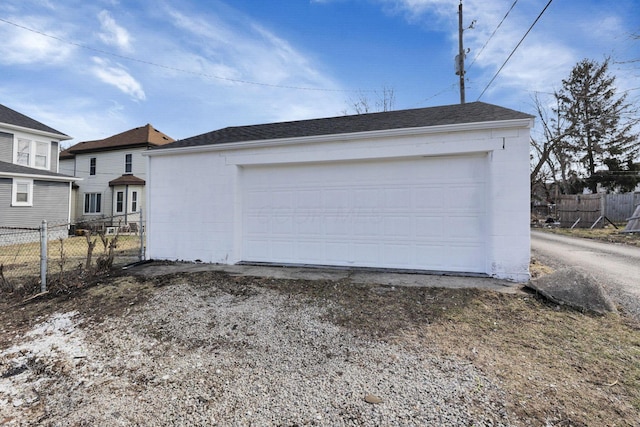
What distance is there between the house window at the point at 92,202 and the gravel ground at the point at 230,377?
19748 mm

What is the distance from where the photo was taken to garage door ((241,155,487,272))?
5574 mm

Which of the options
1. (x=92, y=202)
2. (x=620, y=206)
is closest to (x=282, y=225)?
(x=92, y=202)

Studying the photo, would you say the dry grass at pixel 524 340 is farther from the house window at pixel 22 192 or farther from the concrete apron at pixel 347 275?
the house window at pixel 22 192

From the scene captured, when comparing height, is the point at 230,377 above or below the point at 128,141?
below

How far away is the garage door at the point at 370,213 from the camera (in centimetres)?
557

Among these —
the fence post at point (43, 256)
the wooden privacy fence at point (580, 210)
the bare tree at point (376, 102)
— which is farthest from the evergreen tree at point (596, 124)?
the fence post at point (43, 256)

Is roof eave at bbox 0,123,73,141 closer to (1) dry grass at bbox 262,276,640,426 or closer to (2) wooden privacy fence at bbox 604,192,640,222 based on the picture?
(1) dry grass at bbox 262,276,640,426

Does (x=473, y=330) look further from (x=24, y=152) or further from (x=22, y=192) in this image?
(x=24, y=152)

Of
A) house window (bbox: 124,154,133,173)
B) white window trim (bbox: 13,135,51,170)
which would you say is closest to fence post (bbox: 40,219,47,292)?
white window trim (bbox: 13,135,51,170)

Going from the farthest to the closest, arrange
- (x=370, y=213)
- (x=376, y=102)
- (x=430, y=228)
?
(x=376, y=102) → (x=370, y=213) → (x=430, y=228)

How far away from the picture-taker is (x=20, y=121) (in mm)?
14711

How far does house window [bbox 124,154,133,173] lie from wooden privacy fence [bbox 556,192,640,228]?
2612 centimetres

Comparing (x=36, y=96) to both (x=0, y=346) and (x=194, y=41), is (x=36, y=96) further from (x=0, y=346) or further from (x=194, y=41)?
(x=0, y=346)

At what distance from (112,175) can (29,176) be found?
255 inches
